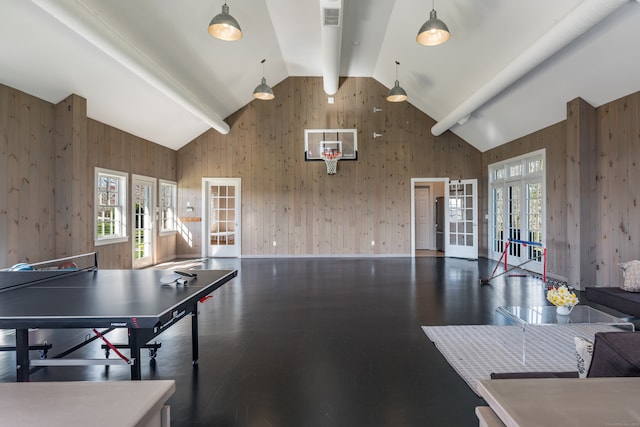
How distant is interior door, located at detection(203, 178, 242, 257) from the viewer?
801cm

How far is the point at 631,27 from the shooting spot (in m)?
3.36

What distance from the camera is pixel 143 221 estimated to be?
6719 millimetres

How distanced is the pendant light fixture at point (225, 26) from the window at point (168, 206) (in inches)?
185

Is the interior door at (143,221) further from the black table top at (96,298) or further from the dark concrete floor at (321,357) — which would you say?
the black table top at (96,298)

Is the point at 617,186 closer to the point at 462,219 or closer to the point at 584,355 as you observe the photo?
the point at 462,219

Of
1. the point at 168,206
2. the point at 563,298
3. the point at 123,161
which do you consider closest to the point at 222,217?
the point at 168,206

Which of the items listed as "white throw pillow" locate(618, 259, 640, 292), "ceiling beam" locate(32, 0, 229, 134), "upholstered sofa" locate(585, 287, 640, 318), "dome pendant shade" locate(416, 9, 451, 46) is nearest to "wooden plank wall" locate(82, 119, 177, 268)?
"ceiling beam" locate(32, 0, 229, 134)

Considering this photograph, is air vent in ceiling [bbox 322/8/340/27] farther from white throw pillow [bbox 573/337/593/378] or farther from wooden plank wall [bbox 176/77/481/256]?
white throw pillow [bbox 573/337/593/378]

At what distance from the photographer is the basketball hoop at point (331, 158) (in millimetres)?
7531

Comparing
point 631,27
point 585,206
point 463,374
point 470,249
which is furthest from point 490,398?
point 470,249

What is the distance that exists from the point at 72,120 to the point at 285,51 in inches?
163

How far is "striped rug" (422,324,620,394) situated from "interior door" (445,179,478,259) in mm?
4645

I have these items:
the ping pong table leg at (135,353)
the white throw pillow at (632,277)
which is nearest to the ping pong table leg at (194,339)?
the ping pong table leg at (135,353)

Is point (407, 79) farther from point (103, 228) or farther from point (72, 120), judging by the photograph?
point (103, 228)
